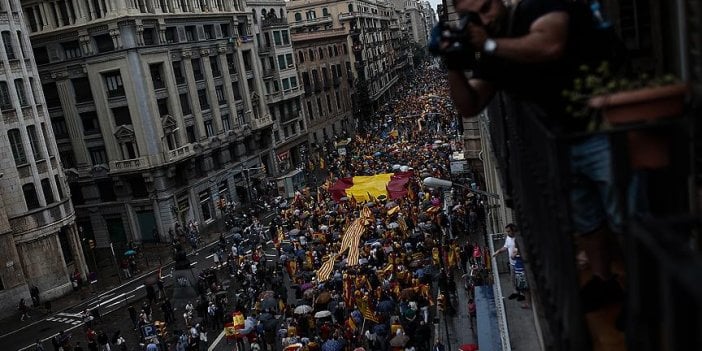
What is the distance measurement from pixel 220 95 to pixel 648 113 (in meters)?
59.2

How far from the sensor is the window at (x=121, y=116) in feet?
167

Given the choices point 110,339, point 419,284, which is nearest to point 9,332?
point 110,339

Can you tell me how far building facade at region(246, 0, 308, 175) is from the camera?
2744 inches

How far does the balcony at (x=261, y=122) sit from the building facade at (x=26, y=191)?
24.4 meters

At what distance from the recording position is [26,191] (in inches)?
1535

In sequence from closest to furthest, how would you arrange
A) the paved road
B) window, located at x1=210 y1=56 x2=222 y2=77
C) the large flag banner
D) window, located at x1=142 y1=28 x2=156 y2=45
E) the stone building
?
the paved road → the large flag banner → window, located at x1=142 y1=28 x2=156 y2=45 → window, located at x1=210 y1=56 x2=222 y2=77 → the stone building

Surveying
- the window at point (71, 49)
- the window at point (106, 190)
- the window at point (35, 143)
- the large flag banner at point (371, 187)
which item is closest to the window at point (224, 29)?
the window at point (71, 49)

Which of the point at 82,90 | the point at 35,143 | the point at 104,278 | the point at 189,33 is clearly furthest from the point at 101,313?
the point at 189,33

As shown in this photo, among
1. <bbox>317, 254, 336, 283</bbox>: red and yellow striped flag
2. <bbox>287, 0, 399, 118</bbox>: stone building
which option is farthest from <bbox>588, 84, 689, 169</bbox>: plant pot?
<bbox>287, 0, 399, 118</bbox>: stone building

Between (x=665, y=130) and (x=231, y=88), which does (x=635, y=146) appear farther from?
(x=231, y=88)

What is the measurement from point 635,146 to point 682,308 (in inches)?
53.8

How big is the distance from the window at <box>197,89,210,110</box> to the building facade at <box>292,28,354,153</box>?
871 inches

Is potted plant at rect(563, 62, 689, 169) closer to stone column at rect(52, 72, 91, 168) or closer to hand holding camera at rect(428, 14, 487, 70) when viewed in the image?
hand holding camera at rect(428, 14, 487, 70)

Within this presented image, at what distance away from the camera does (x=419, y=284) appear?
24688mm
